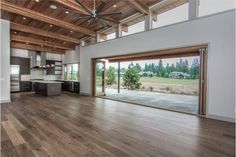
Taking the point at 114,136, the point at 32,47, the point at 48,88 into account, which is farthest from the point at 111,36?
the point at 32,47

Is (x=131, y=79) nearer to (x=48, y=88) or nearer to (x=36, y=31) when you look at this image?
(x=48, y=88)

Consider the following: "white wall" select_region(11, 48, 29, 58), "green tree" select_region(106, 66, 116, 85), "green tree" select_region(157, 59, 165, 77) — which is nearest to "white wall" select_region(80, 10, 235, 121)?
"green tree" select_region(157, 59, 165, 77)

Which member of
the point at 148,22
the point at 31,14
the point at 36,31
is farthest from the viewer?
the point at 36,31

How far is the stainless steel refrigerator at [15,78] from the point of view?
29.1 ft

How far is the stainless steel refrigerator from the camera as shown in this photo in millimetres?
8870

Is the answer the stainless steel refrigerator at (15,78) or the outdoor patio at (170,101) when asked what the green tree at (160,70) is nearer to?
the outdoor patio at (170,101)

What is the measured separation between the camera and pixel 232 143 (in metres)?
2.50

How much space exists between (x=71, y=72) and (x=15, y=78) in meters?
3.76

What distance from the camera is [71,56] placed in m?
10.6

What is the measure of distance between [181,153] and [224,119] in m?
2.55

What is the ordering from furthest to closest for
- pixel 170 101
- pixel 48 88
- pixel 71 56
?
pixel 71 56 < pixel 48 88 < pixel 170 101

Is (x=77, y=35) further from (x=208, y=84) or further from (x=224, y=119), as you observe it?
(x=224, y=119)

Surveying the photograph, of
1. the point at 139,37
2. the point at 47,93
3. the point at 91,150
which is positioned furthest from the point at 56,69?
the point at 91,150

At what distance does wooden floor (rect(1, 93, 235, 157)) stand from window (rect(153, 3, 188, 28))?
346cm
